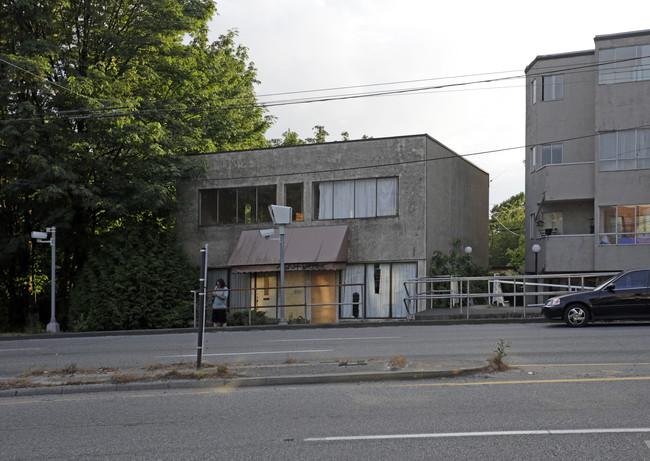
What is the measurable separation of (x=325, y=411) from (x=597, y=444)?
322 centimetres

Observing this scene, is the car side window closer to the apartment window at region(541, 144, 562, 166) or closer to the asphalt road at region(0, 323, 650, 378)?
the asphalt road at region(0, 323, 650, 378)

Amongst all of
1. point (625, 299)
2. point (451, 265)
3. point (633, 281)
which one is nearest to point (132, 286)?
point (451, 265)

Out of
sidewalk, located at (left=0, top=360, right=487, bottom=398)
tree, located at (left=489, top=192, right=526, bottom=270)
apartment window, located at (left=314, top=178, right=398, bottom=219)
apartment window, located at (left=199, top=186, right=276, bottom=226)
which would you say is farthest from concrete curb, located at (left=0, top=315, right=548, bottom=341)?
tree, located at (left=489, top=192, right=526, bottom=270)

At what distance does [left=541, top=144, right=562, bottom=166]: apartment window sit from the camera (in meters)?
33.7

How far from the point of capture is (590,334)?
1623cm

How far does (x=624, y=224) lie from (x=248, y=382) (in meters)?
24.2

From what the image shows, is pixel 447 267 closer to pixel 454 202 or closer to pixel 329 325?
pixel 454 202

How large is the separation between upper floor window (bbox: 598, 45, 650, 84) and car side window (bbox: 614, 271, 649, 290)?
14.7m

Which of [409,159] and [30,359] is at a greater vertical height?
[409,159]

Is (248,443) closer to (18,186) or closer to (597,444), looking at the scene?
(597,444)

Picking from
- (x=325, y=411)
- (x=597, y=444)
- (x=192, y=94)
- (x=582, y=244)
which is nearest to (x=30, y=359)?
(x=325, y=411)

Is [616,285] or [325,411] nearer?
[325,411]

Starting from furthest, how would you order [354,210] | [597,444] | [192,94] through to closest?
[192,94] → [354,210] → [597,444]

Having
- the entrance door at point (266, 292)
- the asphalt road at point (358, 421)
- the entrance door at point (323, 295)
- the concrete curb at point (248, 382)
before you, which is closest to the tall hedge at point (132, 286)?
the entrance door at point (266, 292)
